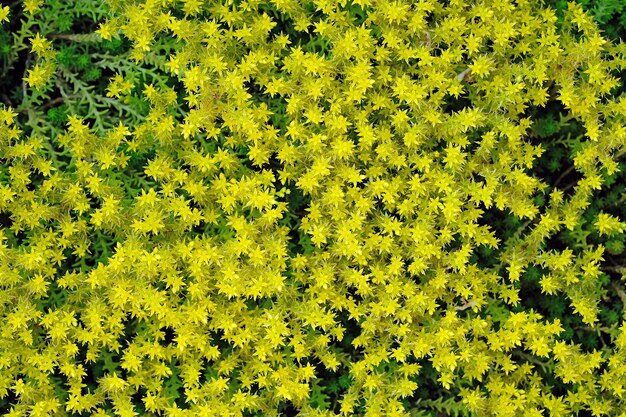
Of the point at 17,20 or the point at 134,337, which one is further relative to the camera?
the point at 17,20

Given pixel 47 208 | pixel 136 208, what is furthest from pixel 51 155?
pixel 136 208

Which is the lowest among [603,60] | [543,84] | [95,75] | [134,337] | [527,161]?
[134,337]

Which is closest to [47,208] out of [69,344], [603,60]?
[69,344]

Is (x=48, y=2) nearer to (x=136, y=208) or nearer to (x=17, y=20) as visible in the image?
(x=17, y=20)

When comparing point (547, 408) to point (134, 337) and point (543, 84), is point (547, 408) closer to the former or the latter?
point (543, 84)

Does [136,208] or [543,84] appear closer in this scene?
[136,208]

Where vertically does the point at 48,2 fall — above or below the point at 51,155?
above
